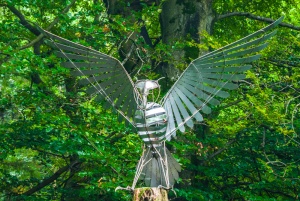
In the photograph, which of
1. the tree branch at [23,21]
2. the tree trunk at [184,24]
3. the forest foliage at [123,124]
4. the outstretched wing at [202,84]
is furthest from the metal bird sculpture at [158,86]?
the tree trunk at [184,24]

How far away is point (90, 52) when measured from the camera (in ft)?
15.8

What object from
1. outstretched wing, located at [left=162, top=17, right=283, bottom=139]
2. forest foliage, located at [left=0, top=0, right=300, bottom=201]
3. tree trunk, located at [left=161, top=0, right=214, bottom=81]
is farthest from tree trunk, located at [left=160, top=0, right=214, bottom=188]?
outstretched wing, located at [left=162, top=17, right=283, bottom=139]

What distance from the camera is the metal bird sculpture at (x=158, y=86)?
15.4 ft

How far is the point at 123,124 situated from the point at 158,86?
11.8 ft

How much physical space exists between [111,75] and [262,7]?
6.45m

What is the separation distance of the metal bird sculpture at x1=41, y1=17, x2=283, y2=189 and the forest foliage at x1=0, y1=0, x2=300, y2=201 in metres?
2.69

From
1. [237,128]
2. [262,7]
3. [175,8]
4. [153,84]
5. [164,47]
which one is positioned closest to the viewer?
[153,84]

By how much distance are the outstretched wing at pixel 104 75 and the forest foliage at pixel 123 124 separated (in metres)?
2.60

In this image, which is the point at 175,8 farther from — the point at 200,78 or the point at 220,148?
the point at 200,78

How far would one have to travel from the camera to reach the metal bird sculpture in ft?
15.4

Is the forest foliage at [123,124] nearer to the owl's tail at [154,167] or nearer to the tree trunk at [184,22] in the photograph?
the tree trunk at [184,22]

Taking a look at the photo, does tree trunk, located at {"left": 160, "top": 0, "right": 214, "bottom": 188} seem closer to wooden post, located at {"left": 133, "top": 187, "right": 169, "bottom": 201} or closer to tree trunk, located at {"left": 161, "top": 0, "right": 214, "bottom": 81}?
tree trunk, located at {"left": 161, "top": 0, "right": 214, "bottom": 81}

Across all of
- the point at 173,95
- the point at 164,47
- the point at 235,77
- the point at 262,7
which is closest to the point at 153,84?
the point at 173,95

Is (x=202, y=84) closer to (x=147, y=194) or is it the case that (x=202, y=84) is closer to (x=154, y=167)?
(x=154, y=167)
